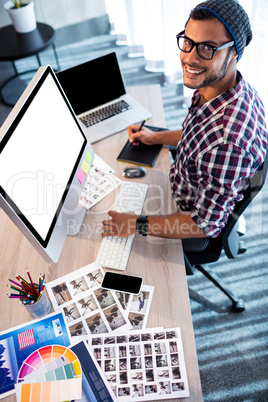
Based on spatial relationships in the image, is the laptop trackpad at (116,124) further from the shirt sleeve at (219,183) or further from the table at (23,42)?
the table at (23,42)

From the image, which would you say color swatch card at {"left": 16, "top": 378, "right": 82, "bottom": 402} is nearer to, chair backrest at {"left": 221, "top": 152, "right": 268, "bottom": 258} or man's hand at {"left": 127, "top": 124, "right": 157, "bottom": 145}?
chair backrest at {"left": 221, "top": 152, "right": 268, "bottom": 258}

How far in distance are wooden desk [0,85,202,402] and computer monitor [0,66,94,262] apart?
3.5 inches

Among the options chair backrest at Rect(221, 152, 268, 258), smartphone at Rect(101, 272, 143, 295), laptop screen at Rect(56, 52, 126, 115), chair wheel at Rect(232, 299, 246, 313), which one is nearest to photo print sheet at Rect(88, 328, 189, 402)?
smartphone at Rect(101, 272, 143, 295)

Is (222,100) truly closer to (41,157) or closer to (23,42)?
(41,157)

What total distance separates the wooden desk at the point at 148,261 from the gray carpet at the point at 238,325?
735 millimetres

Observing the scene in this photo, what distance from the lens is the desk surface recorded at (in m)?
2.54

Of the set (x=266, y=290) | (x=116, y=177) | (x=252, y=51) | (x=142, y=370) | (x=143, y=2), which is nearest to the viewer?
(x=142, y=370)

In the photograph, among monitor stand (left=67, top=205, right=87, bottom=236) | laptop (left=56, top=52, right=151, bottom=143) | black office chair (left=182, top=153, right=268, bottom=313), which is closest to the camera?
black office chair (left=182, top=153, right=268, bottom=313)

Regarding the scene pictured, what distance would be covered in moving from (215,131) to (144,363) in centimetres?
77

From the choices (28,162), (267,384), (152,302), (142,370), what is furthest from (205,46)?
(267,384)

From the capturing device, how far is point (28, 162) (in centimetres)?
98

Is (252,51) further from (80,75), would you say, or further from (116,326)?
(116,326)

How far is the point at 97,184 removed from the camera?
1.41 metres

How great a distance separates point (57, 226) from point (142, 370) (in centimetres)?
51
